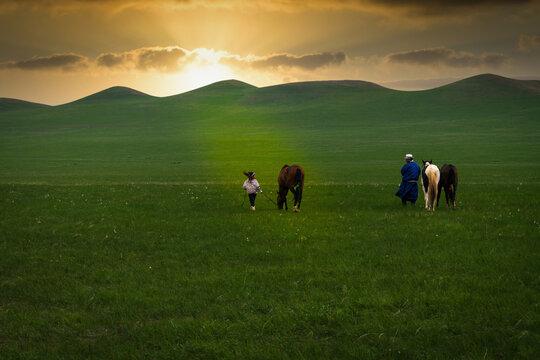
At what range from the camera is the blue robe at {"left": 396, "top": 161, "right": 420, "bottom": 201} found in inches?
774

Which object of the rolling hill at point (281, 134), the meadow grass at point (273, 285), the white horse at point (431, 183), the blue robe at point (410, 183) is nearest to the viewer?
the meadow grass at point (273, 285)

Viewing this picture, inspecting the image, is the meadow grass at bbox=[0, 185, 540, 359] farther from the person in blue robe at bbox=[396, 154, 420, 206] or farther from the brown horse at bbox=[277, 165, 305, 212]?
the person in blue robe at bbox=[396, 154, 420, 206]

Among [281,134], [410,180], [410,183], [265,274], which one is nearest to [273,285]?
[265,274]

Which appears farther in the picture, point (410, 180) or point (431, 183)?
point (410, 180)

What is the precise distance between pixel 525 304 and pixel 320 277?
3.93 metres

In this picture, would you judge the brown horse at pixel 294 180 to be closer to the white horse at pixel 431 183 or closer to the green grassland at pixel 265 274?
the green grassland at pixel 265 274

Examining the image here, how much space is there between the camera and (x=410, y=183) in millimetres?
19891

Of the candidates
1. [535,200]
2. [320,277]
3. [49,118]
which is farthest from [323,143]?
[49,118]

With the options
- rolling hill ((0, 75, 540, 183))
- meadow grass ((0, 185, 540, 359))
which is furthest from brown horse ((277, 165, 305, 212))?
rolling hill ((0, 75, 540, 183))

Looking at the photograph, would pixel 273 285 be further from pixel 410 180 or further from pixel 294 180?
pixel 410 180

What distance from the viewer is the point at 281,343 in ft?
24.9

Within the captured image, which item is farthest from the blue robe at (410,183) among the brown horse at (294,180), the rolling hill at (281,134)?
the rolling hill at (281,134)

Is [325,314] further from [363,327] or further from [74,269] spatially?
[74,269]

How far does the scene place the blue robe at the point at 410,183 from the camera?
19672mm
